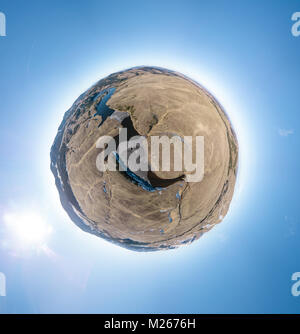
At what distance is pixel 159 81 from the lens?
1614 millimetres

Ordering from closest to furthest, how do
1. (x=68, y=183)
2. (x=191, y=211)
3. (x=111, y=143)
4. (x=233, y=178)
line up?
(x=111, y=143) → (x=191, y=211) → (x=68, y=183) → (x=233, y=178)

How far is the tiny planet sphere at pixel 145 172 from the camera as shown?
1382 mm

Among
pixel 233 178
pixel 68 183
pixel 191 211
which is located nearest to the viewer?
pixel 191 211

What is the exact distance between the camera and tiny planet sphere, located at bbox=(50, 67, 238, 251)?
4.53 ft

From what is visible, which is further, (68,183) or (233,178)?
(233,178)

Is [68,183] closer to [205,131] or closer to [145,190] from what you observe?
[145,190]

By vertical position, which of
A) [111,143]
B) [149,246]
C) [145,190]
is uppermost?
[111,143]

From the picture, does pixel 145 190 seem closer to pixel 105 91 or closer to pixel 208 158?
pixel 208 158

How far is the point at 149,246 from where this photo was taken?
178 cm

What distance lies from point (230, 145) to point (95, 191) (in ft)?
3.71

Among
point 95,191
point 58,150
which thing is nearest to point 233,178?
point 95,191

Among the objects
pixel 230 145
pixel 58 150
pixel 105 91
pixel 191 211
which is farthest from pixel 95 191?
pixel 230 145

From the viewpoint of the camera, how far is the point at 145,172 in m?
1.40

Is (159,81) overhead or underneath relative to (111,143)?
overhead
